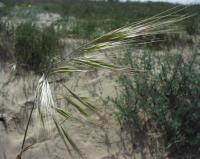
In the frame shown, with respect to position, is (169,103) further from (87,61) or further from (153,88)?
(87,61)

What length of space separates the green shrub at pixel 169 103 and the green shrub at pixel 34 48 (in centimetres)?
120

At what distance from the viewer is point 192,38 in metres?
7.47

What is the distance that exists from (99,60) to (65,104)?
3007 millimetres

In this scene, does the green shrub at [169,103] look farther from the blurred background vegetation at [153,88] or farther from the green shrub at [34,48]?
the green shrub at [34,48]

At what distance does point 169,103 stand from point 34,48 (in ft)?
6.77

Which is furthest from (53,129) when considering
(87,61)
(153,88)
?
(87,61)

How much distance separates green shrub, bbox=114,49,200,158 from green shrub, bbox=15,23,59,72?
1202mm

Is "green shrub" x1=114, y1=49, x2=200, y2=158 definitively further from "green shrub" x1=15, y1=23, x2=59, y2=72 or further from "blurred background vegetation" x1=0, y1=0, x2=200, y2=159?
"green shrub" x1=15, y1=23, x2=59, y2=72

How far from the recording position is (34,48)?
6.58m

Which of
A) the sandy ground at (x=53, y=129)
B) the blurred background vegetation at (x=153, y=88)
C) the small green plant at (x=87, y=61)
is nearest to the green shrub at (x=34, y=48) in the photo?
the blurred background vegetation at (x=153, y=88)

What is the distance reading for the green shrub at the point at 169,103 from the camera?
17.8 ft

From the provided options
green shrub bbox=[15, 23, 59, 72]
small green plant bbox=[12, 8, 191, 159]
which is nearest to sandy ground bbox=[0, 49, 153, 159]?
green shrub bbox=[15, 23, 59, 72]

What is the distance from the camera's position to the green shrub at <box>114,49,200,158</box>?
5418 millimetres

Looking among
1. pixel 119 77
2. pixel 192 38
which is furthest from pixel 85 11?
pixel 119 77
